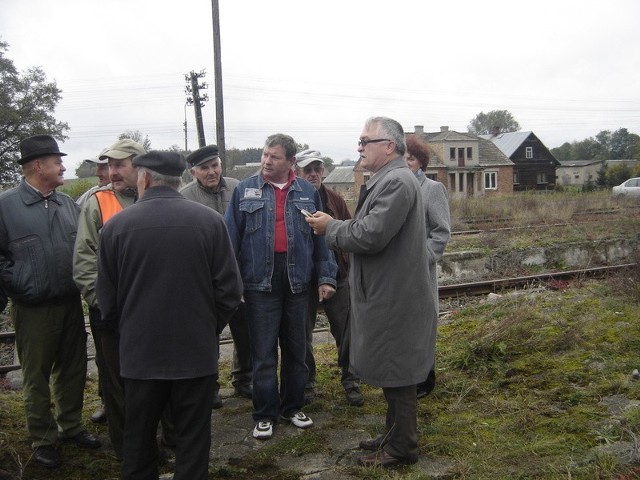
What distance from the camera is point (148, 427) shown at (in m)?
3.14

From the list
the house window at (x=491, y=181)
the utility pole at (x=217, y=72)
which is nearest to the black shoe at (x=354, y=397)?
the utility pole at (x=217, y=72)

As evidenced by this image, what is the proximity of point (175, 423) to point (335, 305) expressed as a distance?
2185mm

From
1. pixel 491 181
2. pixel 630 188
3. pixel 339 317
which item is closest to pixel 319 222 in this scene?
pixel 339 317

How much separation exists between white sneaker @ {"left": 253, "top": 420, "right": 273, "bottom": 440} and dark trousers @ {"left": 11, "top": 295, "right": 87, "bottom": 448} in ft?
4.07

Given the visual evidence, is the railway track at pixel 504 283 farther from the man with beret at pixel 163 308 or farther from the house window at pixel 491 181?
the house window at pixel 491 181

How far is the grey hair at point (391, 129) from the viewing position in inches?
155

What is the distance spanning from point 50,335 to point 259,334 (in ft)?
4.60

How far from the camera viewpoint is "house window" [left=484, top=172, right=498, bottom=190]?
180 feet

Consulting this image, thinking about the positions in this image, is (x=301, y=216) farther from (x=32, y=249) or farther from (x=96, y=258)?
(x=32, y=249)

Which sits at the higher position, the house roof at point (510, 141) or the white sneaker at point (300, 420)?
the house roof at point (510, 141)

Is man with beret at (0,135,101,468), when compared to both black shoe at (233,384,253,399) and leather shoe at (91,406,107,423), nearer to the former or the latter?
leather shoe at (91,406,107,423)

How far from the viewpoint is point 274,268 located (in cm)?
447

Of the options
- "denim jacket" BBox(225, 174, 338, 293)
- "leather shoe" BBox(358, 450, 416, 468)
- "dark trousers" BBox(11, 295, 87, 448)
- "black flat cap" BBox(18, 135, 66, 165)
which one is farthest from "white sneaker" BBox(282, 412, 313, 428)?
"black flat cap" BBox(18, 135, 66, 165)

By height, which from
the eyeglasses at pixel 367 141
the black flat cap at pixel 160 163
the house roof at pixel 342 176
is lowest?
the black flat cap at pixel 160 163
